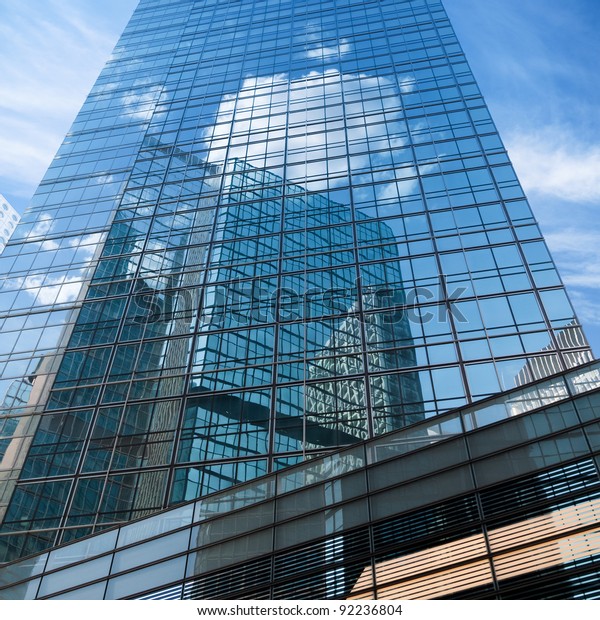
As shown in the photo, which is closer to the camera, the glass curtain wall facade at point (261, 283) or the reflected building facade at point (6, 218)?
the glass curtain wall facade at point (261, 283)

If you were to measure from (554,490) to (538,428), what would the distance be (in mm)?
1499

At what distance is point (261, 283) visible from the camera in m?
31.6

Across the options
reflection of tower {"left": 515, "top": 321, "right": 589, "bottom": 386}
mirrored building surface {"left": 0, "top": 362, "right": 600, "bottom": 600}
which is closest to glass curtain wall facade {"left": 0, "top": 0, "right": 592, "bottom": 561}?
reflection of tower {"left": 515, "top": 321, "right": 589, "bottom": 386}

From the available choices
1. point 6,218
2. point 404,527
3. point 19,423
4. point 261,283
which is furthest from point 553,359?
point 6,218

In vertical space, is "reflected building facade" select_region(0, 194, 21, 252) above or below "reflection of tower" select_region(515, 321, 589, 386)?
above

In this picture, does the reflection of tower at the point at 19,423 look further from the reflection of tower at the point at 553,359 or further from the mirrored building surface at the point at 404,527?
the reflection of tower at the point at 553,359

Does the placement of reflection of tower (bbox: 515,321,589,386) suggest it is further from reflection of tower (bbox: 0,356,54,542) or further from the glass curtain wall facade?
reflection of tower (bbox: 0,356,54,542)

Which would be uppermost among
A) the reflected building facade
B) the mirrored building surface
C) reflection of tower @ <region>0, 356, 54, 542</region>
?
the reflected building facade

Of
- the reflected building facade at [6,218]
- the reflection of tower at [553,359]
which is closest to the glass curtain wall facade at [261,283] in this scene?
the reflection of tower at [553,359]

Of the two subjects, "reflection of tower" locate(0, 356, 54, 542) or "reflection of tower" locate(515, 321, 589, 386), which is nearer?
"reflection of tower" locate(515, 321, 589, 386)

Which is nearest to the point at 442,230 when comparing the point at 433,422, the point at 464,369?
the point at 464,369

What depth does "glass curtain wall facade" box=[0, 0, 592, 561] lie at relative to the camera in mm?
24812

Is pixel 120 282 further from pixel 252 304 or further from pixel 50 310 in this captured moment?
pixel 252 304

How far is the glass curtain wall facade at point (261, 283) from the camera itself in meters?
24.8
